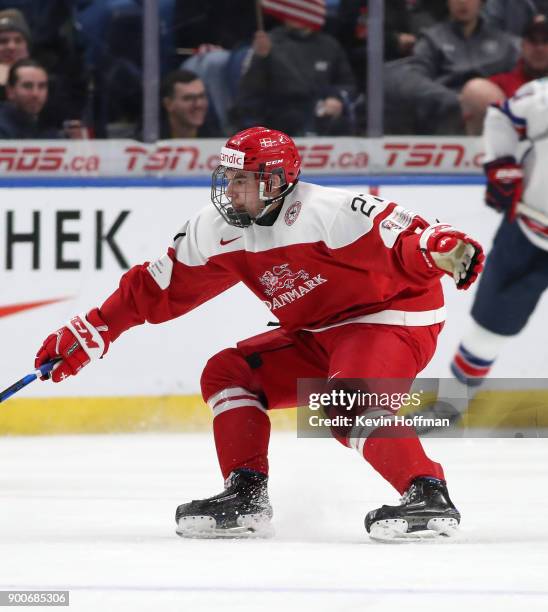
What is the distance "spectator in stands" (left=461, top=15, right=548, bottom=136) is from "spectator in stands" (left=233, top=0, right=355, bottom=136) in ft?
1.68

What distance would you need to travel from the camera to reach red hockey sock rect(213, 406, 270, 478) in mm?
3756

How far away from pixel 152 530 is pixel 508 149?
2893mm

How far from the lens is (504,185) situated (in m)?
6.05

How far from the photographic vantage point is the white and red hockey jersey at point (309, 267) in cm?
364

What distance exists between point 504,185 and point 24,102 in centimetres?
202

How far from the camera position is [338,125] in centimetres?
611

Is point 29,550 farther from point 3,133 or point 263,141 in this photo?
point 3,133

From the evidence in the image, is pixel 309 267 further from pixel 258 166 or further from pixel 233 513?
pixel 233 513

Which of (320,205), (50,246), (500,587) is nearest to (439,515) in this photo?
(500,587)

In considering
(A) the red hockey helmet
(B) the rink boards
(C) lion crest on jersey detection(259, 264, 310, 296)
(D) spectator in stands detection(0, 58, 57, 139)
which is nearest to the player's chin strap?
(A) the red hockey helmet

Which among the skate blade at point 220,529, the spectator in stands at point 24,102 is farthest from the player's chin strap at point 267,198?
the spectator in stands at point 24,102

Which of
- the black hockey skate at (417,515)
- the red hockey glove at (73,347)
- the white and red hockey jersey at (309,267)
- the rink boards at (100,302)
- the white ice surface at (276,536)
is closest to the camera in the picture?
the white ice surface at (276,536)

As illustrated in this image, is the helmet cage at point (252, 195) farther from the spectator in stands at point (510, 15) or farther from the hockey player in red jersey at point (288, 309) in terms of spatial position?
the spectator in stands at point (510, 15)

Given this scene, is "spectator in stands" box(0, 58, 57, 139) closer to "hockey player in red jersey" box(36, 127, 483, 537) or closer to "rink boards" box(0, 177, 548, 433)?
"rink boards" box(0, 177, 548, 433)
